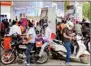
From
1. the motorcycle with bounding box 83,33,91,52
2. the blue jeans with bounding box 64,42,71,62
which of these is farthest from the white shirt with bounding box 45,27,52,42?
the motorcycle with bounding box 83,33,91,52

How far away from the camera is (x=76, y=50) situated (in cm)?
861

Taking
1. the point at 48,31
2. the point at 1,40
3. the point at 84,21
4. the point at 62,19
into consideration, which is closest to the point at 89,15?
the point at 84,21

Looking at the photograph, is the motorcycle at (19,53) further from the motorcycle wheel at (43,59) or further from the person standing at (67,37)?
the person standing at (67,37)

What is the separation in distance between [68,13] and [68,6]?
342 mm

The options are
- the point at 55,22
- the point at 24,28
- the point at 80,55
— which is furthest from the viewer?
the point at 55,22

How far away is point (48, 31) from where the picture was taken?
29.4ft

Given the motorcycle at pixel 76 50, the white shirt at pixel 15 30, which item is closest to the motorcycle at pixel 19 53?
the motorcycle at pixel 76 50

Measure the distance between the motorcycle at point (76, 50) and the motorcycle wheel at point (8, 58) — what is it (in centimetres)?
148

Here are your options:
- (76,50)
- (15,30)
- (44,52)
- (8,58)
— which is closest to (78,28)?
(76,50)

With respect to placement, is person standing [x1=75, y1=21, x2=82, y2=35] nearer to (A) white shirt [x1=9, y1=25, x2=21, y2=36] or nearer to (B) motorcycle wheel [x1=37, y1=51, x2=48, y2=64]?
(B) motorcycle wheel [x1=37, y1=51, x2=48, y2=64]

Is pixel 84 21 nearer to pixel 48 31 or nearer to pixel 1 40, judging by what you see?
pixel 48 31

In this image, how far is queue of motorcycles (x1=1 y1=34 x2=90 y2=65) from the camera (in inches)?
320

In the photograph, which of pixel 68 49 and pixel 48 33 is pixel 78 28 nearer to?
Result: pixel 48 33

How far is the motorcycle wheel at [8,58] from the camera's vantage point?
813 centimetres
